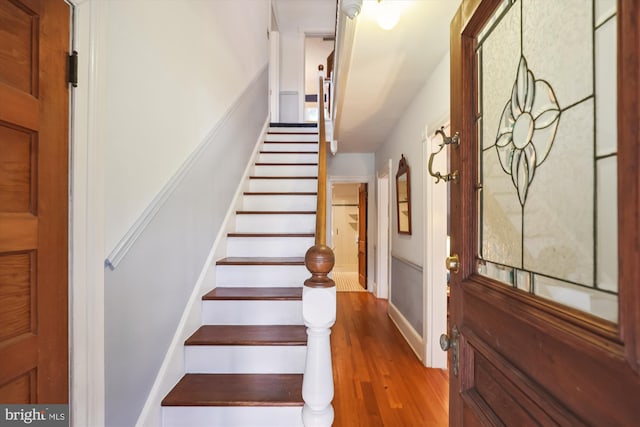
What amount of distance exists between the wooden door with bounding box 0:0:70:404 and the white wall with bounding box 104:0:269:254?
6.1 inches

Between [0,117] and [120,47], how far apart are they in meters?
0.54

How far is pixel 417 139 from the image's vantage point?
2.60 metres

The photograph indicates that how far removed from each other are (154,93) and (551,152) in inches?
59.0

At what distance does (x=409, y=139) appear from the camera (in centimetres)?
283

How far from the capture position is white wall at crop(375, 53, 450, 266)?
203 centimetres

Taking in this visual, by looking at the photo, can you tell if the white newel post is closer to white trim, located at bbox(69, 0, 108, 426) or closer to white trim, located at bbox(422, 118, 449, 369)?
white trim, located at bbox(69, 0, 108, 426)

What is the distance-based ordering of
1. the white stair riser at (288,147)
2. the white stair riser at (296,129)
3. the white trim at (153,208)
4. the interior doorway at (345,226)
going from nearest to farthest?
1. the white trim at (153,208)
2. the white stair riser at (288,147)
3. the white stair riser at (296,129)
4. the interior doorway at (345,226)

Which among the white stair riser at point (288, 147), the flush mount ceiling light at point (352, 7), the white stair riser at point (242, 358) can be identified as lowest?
the white stair riser at point (242, 358)

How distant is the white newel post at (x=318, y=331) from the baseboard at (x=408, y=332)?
185 centimetres

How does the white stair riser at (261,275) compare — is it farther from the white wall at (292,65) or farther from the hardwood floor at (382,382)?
the white wall at (292,65)

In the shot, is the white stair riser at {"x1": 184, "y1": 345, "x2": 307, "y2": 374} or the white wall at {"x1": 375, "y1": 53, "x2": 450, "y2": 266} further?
the white wall at {"x1": 375, "y1": 53, "x2": 450, "y2": 266}

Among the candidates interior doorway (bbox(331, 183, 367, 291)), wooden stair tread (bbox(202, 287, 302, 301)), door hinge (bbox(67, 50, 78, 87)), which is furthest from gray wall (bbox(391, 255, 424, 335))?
interior doorway (bbox(331, 183, 367, 291))

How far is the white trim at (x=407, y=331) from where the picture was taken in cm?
254

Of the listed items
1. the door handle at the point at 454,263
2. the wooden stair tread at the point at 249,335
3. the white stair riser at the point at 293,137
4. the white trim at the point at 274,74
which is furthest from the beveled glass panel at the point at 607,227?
the white trim at the point at 274,74
